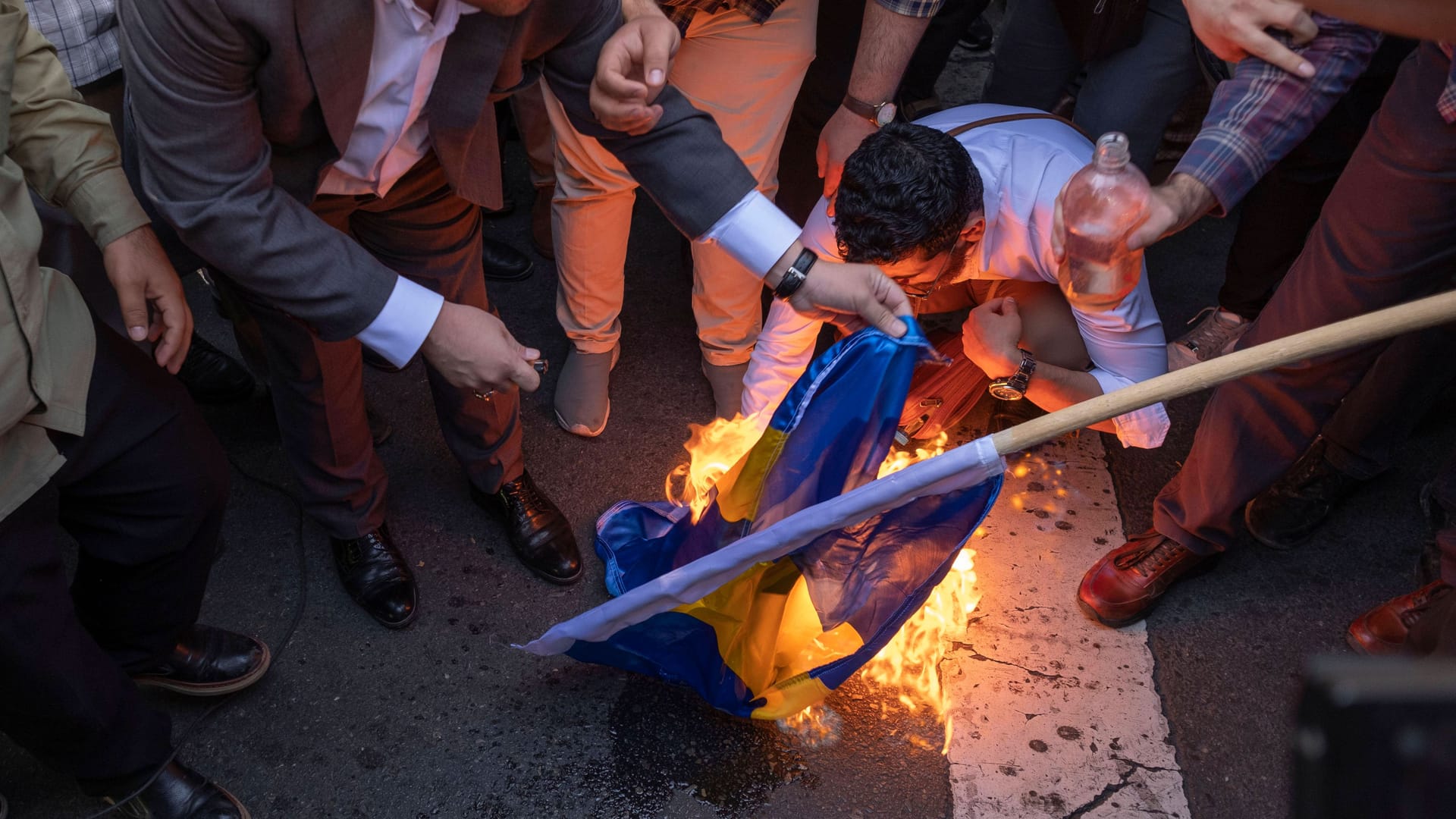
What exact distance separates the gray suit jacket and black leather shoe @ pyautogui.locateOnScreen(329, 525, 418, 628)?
985mm

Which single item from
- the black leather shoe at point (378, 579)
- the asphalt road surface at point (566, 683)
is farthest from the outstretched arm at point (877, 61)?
the black leather shoe at point (378, 579)

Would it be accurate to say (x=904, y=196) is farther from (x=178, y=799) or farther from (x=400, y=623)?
(x=178, y=799)

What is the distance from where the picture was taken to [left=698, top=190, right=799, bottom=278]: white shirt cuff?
2.02 meters

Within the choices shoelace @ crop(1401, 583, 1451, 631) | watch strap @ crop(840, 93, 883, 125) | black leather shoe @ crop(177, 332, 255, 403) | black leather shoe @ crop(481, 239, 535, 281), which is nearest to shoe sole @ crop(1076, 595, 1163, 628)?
shoelace @ crop(1401, 583, 1451, 631)

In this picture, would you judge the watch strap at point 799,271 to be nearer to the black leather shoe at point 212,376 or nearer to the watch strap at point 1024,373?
the watch strap at point 1024,373

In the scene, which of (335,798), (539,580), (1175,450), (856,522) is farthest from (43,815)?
(1175,450)

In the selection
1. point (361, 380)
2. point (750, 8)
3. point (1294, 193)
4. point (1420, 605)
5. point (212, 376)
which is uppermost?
point (750, 8)

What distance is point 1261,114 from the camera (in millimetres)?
2221

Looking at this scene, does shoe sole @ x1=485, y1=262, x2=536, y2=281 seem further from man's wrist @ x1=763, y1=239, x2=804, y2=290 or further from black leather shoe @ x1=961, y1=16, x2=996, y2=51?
black leather shoe @ x1=961, y1=16, x2=996, y2=51

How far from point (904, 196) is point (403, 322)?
115cm

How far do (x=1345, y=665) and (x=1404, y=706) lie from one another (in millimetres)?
39

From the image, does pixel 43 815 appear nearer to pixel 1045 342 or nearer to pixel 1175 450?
pixel 1045 342

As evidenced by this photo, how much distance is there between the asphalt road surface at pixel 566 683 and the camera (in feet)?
7.55

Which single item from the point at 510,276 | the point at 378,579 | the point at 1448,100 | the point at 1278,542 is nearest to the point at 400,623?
the point at 378,579
